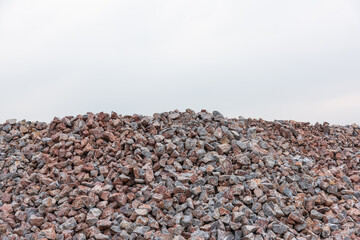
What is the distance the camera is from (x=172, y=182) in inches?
210

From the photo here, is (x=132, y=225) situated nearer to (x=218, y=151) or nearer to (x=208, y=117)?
(x=218, y=151)

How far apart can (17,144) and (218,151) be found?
4310 mm

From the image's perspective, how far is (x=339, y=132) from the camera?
9211 millimetres

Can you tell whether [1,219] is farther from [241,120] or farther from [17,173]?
[241,120]

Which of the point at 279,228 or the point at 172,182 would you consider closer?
the point at 279,228

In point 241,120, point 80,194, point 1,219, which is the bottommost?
point 1,219

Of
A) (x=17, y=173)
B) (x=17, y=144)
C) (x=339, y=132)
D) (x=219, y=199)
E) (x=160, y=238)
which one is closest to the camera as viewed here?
(x=160, y=238)

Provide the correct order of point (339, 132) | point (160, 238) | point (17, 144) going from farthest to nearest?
point (339, 132), point (17, 144), point (160, 238)

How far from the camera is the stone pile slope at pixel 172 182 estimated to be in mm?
4793

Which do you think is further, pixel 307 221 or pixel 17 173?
pixel 17 173

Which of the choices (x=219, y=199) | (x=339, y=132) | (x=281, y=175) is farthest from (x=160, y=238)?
(x=339, y=132)

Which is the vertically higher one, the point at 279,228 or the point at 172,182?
the point at 172,182

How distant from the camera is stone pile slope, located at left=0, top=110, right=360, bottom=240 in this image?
15.7 ft

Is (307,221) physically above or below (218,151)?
below
